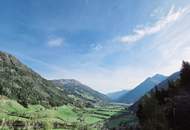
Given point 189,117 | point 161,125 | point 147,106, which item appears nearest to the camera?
point 189,117

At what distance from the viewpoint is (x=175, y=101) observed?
42.1 metres

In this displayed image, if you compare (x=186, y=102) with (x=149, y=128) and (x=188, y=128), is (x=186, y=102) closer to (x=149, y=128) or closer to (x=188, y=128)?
(x=188, y=128)

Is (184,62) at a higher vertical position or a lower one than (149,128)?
higher

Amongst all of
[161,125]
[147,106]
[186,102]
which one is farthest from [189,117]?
[147,106]

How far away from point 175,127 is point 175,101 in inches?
140

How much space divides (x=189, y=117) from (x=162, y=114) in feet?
35.1

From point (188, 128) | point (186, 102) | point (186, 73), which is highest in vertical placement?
point (186, 73)

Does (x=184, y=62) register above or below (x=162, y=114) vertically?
above

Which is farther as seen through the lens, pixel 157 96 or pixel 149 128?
pixel 157 96

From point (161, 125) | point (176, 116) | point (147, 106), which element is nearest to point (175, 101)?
point (176, 116)

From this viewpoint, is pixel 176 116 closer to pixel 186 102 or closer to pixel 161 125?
pixel 186 102

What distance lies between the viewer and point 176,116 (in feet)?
136

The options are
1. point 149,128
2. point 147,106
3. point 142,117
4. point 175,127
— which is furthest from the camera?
point 142,117

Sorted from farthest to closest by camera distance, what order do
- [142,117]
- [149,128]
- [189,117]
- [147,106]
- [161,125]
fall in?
[142,117] → [147,106] → [149,128] → [161,125] → [189,117]
